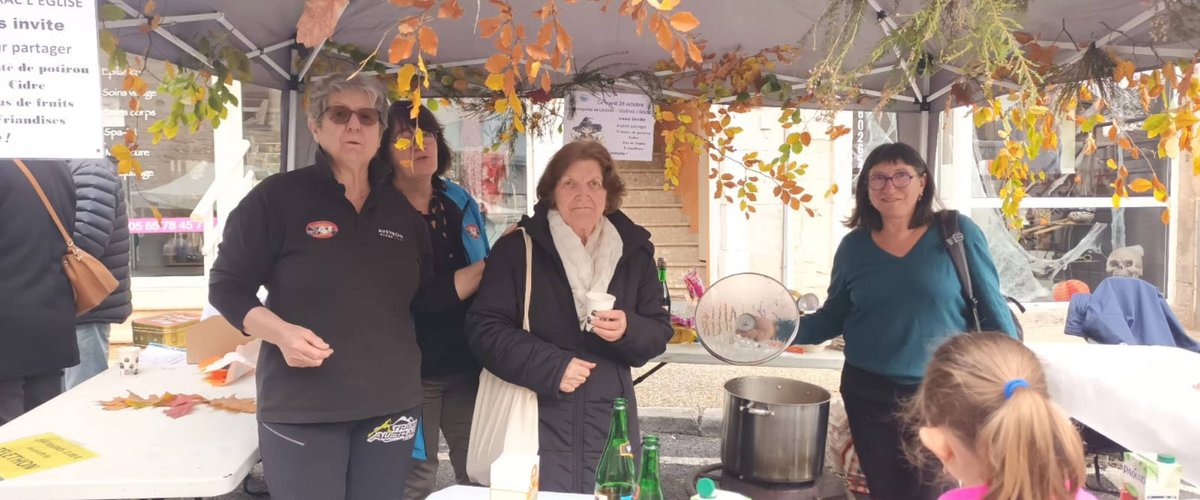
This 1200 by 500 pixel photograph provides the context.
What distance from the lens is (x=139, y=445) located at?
6.54ft

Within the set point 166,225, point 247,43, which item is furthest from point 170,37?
point 166,225

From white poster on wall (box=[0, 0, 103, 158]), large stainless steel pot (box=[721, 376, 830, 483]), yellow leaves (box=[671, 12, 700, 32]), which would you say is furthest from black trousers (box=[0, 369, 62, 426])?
yellow leaves (box=[671, 12, 700, 32])

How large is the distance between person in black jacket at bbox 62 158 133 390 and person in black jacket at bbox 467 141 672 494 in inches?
67.1

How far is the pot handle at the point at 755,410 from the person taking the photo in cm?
272

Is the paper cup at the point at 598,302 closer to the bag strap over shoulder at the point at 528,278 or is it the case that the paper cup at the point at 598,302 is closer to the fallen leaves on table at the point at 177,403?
the bag strap over shoulder at the point at 528,278

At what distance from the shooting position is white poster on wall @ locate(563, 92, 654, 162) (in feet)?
11.9

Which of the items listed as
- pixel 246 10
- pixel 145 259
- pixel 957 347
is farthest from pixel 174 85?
pixel 145 259

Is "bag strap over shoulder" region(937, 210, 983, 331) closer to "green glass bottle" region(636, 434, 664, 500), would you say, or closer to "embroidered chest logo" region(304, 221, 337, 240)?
"green glass bottle" region(636, 434, 664, 500)

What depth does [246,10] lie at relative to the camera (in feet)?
8.39

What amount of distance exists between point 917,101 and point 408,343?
3057mm

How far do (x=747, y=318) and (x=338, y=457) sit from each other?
1418mm

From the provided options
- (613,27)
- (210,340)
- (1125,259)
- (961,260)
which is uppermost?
(613,27)

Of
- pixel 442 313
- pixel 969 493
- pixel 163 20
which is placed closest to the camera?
pixel 969 493

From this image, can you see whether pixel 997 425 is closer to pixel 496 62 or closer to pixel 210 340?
pixel 496 62
